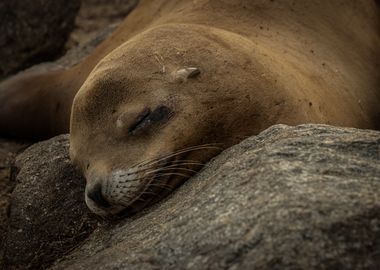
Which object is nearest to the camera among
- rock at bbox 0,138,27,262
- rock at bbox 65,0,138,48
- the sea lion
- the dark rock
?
the dark rock

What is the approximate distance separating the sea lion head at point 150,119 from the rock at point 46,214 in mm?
248

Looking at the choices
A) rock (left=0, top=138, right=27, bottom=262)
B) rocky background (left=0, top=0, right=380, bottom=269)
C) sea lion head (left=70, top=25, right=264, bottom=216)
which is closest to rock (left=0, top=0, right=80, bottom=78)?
rock (left=0, top=138, right=27, bottom=262)

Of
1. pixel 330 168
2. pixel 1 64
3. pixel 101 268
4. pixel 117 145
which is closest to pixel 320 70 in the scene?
pixel 117 145

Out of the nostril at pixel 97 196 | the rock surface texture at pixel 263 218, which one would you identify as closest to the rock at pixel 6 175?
the rock surface texture at pixel 263 218

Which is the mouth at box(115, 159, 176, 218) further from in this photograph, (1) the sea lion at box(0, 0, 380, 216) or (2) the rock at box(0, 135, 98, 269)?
(2) the rock at box(0, 135, 98, 269)

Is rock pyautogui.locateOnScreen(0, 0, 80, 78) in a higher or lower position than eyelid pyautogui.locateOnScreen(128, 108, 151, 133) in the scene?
lower

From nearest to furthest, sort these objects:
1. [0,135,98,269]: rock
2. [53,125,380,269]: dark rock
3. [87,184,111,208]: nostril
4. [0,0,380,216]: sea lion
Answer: [53,125,380,269]: dark rock
[87,184,111,208]: nostril
[0,0,380,216]: sea lion
[0,135,98,269]: rock

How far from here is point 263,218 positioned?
293 cm

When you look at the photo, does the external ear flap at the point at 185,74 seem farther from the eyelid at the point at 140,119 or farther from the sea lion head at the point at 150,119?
the eyelid at the point at 140,119

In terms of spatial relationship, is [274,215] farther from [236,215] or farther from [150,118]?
[150,118]

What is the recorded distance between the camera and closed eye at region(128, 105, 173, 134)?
Answer: 13.6 feet

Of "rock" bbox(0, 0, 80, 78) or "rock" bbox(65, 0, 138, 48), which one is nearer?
"rock" bbox(0, 0, 80, 78)

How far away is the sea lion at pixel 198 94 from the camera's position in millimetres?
4074

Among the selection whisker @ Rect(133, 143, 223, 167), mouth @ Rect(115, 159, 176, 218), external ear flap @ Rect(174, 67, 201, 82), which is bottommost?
mouth @ Rect(115, 159, 176, 218)
